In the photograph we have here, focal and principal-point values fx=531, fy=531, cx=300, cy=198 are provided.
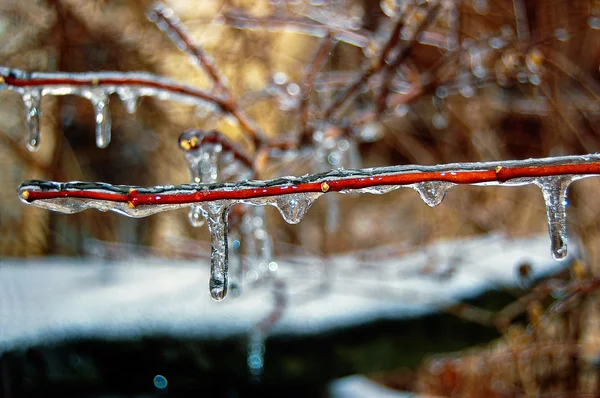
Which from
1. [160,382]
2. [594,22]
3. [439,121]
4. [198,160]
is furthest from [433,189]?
[439,121]

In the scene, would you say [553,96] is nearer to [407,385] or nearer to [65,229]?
[407,385]

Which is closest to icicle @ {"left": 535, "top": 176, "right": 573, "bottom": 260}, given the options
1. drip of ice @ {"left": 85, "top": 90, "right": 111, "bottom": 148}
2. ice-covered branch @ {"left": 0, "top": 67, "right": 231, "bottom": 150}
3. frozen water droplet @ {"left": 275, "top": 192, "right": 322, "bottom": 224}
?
frozen water droplet @ {"left": 275, "top": 192, "right": 322, "bottom": 224}

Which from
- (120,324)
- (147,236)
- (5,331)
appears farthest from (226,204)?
(147,236)

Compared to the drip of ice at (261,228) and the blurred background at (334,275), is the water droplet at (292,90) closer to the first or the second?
the blurred background at (334,275)

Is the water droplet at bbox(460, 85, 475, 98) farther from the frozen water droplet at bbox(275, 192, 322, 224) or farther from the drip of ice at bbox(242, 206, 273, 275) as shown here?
the frozen water droplet at bbox(275, 192, 322, 224)

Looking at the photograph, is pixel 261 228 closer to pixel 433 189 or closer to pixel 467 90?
pixel 433 189

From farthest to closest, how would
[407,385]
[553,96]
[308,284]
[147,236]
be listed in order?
[147,236]
[407,385]
[553,96]
[308,284]
